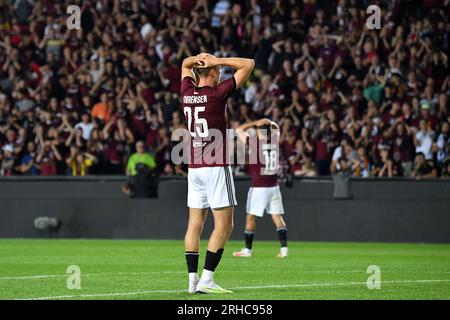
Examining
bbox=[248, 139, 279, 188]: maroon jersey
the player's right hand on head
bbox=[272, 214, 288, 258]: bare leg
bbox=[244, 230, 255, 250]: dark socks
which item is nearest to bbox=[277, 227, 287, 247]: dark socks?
bbox=[272, 214, 288, 258]: bare leg

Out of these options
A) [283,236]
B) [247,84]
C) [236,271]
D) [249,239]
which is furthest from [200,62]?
[247,84]

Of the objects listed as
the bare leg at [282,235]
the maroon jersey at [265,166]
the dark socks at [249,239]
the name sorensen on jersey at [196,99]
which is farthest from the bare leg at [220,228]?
the maroon jersey at [265,166]

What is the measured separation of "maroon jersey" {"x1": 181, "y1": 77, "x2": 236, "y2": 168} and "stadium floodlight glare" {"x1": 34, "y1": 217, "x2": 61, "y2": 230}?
46.9 feet

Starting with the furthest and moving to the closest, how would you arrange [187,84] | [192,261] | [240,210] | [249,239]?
[240,210], [249,239], [187,84], [192,261]

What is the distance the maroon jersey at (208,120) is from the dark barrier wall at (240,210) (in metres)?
12.8

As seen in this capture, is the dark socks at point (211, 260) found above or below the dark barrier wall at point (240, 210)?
above

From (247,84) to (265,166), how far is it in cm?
798

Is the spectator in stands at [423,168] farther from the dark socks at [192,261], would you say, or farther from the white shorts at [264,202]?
the dark socks at [192,261]

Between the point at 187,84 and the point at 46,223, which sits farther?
the point at 46,223

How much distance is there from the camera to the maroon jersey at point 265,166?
63.9 ft

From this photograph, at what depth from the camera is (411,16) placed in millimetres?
27594

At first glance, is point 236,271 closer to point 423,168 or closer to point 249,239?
point 249,239

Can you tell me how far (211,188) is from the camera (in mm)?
11500
